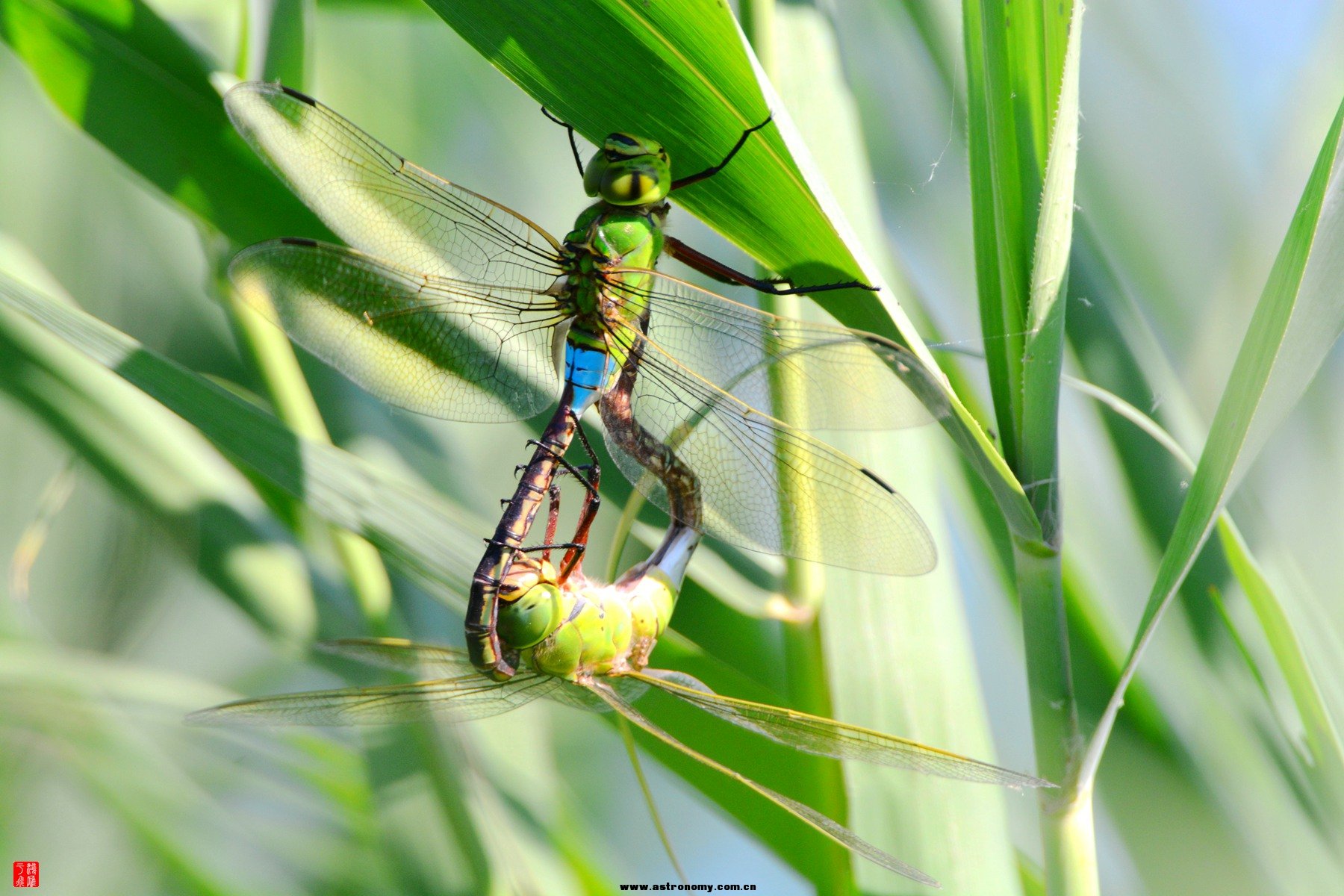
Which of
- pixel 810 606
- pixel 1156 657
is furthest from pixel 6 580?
pixel 1156 657

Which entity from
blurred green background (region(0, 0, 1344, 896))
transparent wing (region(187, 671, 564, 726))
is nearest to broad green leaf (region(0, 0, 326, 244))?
blurred green background (region(0, 0, 1344, 896))

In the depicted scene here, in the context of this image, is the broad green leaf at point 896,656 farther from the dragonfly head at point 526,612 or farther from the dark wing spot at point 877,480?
the dragonfly head at point 526,612

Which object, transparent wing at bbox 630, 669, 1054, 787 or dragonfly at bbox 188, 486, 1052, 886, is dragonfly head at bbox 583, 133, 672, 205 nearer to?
dragonfly at bbox 188, 486, 1052, 886

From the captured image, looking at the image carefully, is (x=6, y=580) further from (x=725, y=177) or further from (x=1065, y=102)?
(x=1065, y=102)

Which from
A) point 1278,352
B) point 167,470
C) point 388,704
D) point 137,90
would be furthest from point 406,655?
point 1278,352

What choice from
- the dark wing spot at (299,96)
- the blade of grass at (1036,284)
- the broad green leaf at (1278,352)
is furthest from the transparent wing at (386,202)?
the broad green leaf at (1278,352)

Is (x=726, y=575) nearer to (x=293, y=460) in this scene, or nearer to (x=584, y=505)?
(x=584, y=505)

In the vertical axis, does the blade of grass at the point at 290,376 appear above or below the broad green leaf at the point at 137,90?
below

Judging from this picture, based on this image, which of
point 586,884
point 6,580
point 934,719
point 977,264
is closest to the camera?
point 977,264
